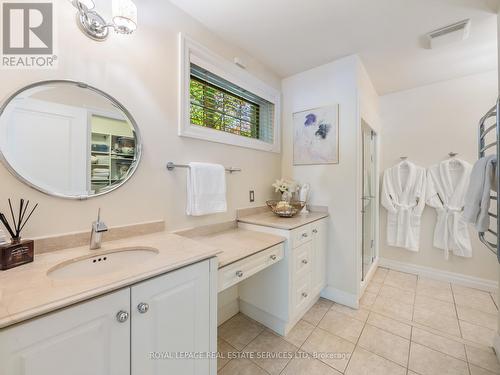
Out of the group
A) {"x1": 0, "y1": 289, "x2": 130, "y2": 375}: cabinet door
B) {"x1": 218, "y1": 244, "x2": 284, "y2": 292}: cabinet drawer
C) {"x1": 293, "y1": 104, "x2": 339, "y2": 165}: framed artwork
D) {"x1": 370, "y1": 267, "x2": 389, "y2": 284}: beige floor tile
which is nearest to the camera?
{"x1": 0, "y1": 289, "x2": 130, "y2": 375}: cabinet door

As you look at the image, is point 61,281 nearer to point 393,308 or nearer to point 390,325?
point 390,325

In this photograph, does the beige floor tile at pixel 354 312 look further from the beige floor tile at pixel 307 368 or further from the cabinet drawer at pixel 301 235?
the cabinet drawer at pixel 301 235

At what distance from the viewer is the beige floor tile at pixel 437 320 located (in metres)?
1.74

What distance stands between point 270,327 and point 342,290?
2.82 ft

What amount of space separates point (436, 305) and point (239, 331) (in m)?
1.98

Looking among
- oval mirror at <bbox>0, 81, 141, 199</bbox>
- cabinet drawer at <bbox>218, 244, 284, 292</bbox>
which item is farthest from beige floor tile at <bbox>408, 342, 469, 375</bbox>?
oval mirror at <bbox>0, 81, 141, 199</bbox>

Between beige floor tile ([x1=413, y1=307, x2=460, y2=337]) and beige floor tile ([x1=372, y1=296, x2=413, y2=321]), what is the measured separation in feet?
0.19

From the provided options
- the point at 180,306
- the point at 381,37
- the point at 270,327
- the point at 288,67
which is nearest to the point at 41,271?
the point at 180,306

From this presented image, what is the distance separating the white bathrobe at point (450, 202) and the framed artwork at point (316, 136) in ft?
4.87

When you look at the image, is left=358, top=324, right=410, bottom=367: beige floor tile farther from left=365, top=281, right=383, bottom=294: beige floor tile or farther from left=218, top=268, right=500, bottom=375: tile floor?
left=365, top=281, right=383, bottom=294: beige floor tile

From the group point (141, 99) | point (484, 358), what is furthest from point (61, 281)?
point (484, 358)

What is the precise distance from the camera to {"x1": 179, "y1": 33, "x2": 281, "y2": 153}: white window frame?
157 centimetres

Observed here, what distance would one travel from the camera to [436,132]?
263 centimetres

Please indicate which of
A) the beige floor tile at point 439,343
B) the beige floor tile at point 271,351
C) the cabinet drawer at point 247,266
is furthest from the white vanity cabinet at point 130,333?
the beige floor tile at point 439,343
